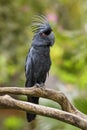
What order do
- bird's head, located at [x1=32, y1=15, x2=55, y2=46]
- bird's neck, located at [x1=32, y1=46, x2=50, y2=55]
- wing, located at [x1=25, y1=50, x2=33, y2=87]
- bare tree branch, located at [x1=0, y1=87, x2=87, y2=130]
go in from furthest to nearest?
wing, located at [x1=25, y1=50, x2=33, y2=87] → bird's neck, located at [x1=32, y1=46, x2=50, y2=55] → bird's head, located at [x1=32, y1=15, x2=55, y2=46] → bare tree branch, located at [x1=0, y1=87, x2=87, y2=130]

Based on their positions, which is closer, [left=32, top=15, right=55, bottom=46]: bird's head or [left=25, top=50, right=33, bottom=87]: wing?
[left=32, top=15, right=55, bottom=46]: bird's head

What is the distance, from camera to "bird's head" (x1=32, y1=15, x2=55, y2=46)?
449 cm

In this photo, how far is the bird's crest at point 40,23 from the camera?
4.57m

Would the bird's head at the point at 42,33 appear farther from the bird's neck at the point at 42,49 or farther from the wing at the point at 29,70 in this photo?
the wing at the point at 29,70

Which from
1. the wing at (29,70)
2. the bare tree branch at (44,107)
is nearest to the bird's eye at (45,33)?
the wing at (29,70)

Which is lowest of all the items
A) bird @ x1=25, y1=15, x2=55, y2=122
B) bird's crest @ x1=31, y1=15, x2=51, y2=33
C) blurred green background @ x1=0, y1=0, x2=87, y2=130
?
blurred green background @ x1=0, y1=0, x2=87, y2=130

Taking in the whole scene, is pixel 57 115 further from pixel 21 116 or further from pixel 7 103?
pixel 21 116

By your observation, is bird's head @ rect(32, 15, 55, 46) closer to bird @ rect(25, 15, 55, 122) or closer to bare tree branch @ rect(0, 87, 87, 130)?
bird @ rect(25, 15, 55, 122)

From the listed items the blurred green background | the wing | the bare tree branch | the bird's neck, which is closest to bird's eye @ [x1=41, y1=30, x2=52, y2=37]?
the bird's neck

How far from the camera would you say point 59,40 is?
867cm

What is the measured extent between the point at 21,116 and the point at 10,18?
97.0 inches

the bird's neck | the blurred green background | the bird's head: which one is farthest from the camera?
the blurred green background

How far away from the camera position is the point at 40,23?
15.3 feet

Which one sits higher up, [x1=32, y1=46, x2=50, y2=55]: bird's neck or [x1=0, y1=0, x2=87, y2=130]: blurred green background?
[x1=32, y1=46, x2=50, y2=55]: bird's neck
